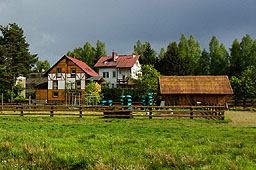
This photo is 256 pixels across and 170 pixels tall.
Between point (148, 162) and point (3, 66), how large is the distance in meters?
52.6

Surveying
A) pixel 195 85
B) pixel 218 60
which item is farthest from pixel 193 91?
pixel 218 60

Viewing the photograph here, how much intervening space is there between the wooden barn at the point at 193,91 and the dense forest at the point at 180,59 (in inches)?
296

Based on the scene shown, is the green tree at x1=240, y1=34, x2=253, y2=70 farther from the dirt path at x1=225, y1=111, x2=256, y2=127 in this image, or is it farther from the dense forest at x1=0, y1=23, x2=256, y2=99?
the dirt path at x1=225, y1=111, x2=256, y2=127

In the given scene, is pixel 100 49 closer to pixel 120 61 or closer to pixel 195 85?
pixel 120 61

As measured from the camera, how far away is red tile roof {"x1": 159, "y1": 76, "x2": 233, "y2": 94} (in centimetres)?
3089

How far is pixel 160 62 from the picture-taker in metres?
64.6

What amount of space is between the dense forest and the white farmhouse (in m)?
5.09

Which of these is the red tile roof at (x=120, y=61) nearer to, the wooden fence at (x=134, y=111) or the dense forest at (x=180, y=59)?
the dense forest at (x=180, y=59)

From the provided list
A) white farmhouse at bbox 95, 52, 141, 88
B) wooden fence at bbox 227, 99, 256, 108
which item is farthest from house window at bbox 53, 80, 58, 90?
wooden fence at bbox 227, 99, 256, 108

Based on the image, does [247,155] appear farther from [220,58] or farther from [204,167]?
[220,58]

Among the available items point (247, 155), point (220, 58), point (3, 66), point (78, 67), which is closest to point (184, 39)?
point (220, 58)

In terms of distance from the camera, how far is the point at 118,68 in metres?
57.9

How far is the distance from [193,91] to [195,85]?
1.22 meters

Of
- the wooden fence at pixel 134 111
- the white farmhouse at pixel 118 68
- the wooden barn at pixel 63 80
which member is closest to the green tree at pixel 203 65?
the white farmhouse at pixel 118 68
